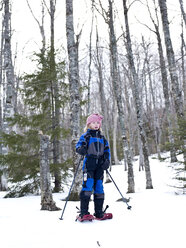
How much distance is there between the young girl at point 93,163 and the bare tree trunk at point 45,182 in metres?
1.19

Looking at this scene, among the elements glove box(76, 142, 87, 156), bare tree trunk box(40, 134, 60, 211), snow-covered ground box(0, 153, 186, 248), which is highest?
glove box(76, 142, 87, 156)

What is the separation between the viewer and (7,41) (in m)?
11.4

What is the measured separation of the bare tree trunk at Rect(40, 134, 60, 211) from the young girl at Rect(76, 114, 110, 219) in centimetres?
119

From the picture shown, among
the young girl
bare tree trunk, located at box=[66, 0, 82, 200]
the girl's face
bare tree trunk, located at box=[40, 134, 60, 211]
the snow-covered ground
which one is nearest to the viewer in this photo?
the snow-covered ground

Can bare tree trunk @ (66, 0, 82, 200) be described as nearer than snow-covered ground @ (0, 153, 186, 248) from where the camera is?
No

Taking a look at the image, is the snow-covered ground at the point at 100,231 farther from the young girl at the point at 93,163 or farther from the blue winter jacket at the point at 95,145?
the blue winter jacket at the point at 95,145

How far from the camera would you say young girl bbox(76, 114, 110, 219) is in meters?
3.88

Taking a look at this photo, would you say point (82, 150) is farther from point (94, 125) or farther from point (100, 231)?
point (100, 231)

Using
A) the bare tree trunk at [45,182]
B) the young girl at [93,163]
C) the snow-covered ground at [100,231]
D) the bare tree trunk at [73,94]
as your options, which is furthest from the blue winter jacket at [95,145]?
the bare tree trunk at [73,94]

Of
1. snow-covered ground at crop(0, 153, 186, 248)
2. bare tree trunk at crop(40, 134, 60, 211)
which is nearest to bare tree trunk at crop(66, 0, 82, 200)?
bare tree trunk at crop(40, 134, 60, 211)

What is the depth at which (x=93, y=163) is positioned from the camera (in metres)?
4.00

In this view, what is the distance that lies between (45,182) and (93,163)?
151cm

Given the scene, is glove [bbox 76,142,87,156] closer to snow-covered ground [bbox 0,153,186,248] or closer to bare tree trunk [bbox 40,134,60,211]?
snow-covered ground [bbox 0,153,186,248]

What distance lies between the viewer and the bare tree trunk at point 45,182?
477 cm
